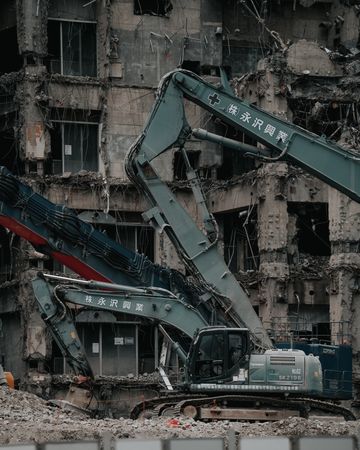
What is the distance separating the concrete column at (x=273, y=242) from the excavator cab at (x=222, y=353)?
14397 millimetres

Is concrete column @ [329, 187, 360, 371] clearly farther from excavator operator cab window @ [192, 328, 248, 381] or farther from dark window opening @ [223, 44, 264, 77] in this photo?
excavator operator cab window @ [192, 328, 248, 381]

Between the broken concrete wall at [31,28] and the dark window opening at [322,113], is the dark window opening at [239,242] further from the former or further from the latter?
the broken concrete wall at [31,28]

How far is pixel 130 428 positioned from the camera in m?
32.5

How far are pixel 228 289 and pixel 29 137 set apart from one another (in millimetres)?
16288

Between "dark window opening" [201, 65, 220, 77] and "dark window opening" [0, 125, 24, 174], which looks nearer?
"dark window opening" [0, 125, 24, 174]

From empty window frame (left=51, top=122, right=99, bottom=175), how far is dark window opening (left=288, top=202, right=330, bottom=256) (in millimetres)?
8017

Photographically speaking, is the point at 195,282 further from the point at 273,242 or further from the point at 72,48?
the point at 72,48

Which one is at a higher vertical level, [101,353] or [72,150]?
[72,150]

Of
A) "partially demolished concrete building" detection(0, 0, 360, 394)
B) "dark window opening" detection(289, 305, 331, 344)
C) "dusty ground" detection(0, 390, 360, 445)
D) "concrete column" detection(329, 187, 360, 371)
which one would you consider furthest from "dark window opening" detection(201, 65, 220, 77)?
"dusty ground" detection(0, 390, 360, 445)

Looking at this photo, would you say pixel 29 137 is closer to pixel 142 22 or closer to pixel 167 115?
pixel 142 22

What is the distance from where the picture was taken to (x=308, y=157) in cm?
4050

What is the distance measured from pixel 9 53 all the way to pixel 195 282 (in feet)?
65.0

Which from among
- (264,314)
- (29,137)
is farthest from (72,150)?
(264,314)

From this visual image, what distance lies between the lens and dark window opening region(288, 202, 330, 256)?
180 ft
